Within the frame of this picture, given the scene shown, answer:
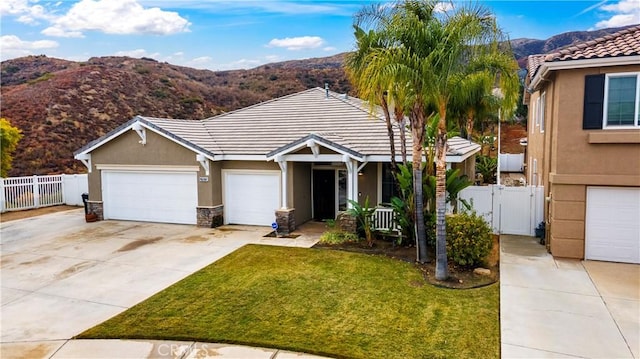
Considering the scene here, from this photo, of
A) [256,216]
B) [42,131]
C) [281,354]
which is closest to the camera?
[281,354]

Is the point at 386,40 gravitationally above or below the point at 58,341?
above

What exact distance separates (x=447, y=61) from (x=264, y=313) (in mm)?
6020

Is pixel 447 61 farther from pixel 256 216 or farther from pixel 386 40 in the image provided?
pixel 256 216

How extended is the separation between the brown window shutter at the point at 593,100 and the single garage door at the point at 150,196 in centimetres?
1246

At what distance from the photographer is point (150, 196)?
16062 millimetres

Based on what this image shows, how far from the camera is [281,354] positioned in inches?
235

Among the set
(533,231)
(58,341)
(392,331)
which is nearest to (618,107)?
(533,231)

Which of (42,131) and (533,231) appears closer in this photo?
(533,231)

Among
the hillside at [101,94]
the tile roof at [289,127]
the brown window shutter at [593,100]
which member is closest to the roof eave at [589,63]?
the brown window shutter at [593,100]

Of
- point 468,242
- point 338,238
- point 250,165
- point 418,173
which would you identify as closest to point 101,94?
point 250,165

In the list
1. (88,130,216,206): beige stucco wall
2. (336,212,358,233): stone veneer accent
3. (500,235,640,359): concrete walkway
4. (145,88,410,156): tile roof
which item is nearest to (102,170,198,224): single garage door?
(88,130,216,206): beige stucco wall

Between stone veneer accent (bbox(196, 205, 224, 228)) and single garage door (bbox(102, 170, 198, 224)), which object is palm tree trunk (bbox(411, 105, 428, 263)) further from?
single garage door (bbox(102, 170, 198, 224))

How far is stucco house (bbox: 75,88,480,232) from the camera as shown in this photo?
46.1 ft

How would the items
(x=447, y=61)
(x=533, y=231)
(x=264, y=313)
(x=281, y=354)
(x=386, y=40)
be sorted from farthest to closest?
(x=533, y=231), (x=386, y=40), (x=447, y=61), (x=264, y=313), (x=281, y=354)
